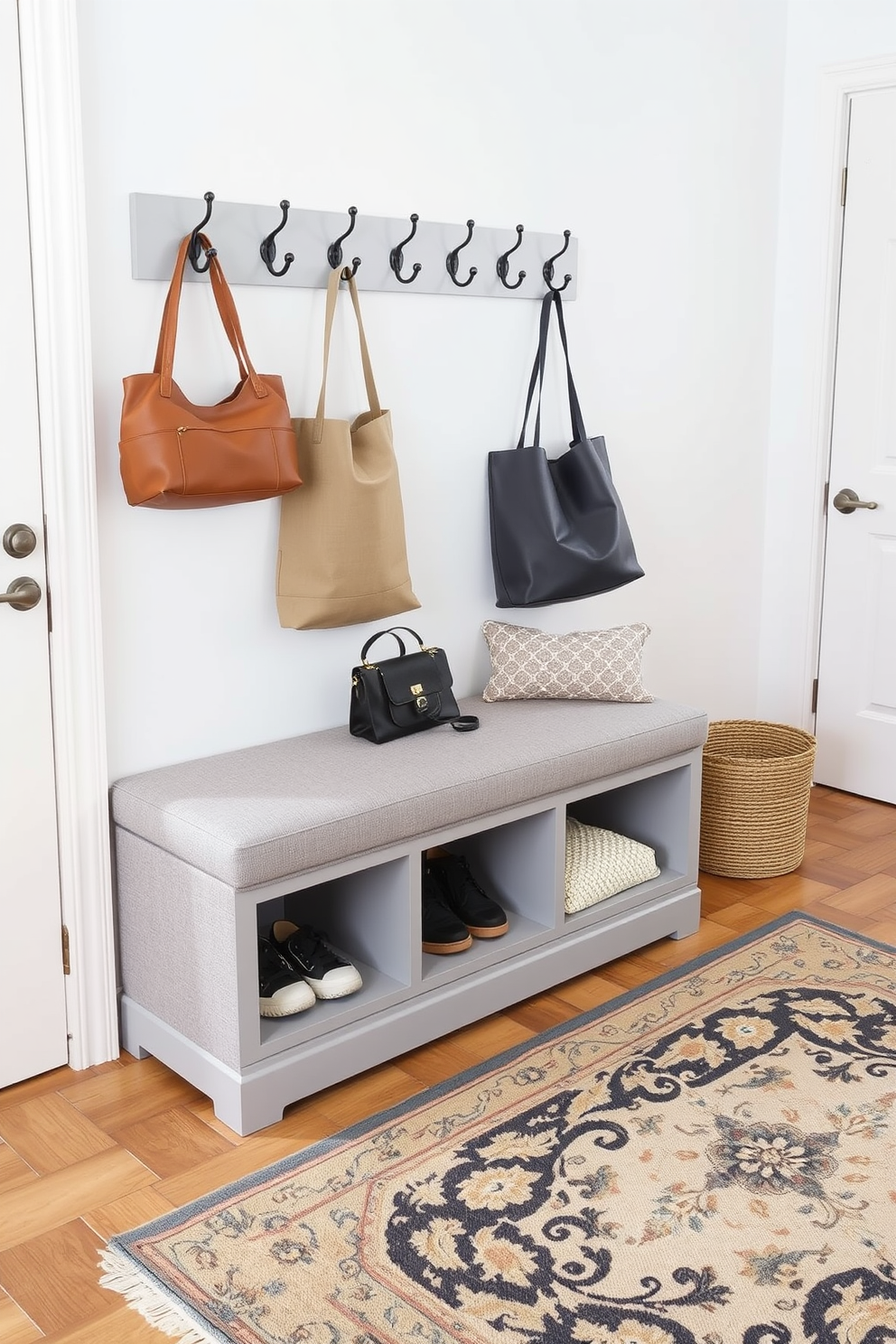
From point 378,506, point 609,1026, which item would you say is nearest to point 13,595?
point 378,506

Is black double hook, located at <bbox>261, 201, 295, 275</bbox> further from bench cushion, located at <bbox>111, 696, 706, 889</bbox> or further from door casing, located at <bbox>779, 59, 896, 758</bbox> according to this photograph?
door casing, located at <bbox>779, 59, 896, 758</bbox>

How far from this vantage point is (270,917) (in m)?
2.59

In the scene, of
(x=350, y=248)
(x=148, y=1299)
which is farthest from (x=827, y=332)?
(x=148, y=1299)

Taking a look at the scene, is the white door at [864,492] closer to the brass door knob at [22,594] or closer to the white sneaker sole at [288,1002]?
the white sneaker sole at [288,1002]

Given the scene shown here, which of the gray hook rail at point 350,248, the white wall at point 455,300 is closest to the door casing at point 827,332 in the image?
the white wall at point 455,300

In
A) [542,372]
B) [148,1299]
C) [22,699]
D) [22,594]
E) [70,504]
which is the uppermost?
[542,372]

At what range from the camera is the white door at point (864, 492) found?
3359 millimetres

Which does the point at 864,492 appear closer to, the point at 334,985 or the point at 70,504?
the point at 334,985

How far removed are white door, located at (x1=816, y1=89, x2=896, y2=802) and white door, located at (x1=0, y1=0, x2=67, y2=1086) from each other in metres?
2.27

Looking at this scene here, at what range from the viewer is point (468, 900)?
2508 mm

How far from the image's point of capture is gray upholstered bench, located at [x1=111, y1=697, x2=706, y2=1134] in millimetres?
2059

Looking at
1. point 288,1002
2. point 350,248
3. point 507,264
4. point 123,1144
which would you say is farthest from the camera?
point 507,264

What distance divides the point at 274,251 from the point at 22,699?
0.92m

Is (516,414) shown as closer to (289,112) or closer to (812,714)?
(289,112)
